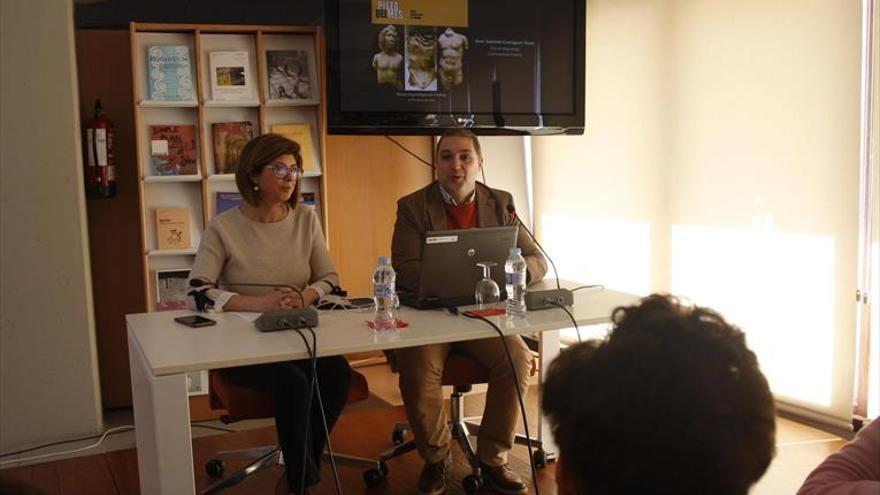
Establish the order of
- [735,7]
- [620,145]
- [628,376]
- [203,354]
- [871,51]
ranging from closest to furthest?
[628,376] < [203,354] < [871,51] < [735,7] < [620,145]

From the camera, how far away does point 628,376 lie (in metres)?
0.81

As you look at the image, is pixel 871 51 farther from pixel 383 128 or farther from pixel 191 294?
pixel 191 294

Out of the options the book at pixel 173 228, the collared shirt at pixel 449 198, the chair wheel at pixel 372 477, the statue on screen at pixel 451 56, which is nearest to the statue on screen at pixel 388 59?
the statue on screen at pixel 451 56

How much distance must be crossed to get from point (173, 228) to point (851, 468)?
3.45m

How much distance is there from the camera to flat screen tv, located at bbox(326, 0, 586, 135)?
3699 millimetres

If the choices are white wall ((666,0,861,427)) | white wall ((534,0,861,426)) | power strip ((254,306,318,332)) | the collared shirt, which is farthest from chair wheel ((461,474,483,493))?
white wall ((534,0,861,426))

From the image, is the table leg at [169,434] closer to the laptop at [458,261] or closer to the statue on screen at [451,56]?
the laptop at [458,261]

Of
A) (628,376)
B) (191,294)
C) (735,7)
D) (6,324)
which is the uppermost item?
(735,7)

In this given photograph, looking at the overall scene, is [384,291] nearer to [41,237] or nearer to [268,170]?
[268,170]

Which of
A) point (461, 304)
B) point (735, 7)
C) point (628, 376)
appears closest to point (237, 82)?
point (461, 304)

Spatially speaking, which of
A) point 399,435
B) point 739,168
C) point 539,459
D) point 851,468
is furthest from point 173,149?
point 851,468

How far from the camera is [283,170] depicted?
2.88m

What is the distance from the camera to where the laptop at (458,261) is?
8.41ft

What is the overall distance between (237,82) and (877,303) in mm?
3021
